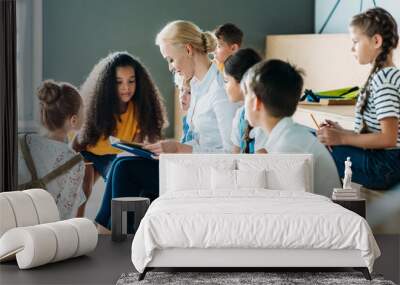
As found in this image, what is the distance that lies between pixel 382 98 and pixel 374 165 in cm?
67

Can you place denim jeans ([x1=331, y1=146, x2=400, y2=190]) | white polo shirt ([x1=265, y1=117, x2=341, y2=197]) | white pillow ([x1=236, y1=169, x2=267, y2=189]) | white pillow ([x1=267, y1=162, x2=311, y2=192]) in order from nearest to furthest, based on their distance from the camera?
white pillow ([x1=236, y1=169, x2=267, y2=189]), white pillow ([x1=267, y1=162, x2=311, y2=192]), denim jeans ([x1=331, y1=146, x2=400, y2=190]), white polo shirt ([x1=265, y1=117, x2=341, y2=197])

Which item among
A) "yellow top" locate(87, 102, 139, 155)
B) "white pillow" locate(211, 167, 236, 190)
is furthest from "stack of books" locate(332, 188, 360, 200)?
"yellow top" locate(87, 102, 139, 155)

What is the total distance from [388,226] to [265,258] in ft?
7.84

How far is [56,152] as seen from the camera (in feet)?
27.7

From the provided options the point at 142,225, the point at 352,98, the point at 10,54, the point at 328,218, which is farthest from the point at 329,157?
the point at 10,54

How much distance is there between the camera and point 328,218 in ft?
20.2

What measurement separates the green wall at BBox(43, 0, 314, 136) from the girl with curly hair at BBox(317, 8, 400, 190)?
0.63 m

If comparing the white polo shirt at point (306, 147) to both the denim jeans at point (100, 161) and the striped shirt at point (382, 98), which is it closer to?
the striped shirt at point (382, 98)

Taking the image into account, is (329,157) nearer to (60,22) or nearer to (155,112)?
(155,112)

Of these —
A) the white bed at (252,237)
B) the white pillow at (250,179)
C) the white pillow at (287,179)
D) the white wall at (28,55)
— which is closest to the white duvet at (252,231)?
the white bed at (252,237)

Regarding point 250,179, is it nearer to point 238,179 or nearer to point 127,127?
point 238,179

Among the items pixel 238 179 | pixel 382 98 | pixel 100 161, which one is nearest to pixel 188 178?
pixel 238 179

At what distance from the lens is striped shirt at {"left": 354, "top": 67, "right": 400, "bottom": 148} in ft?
25.7

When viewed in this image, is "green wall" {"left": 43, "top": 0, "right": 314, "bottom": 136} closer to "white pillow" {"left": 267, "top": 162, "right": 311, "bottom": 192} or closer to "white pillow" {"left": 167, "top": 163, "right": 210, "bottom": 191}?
"white pillow" {"left": 167, "top": 163, "right": 210, "bottom": 191}
